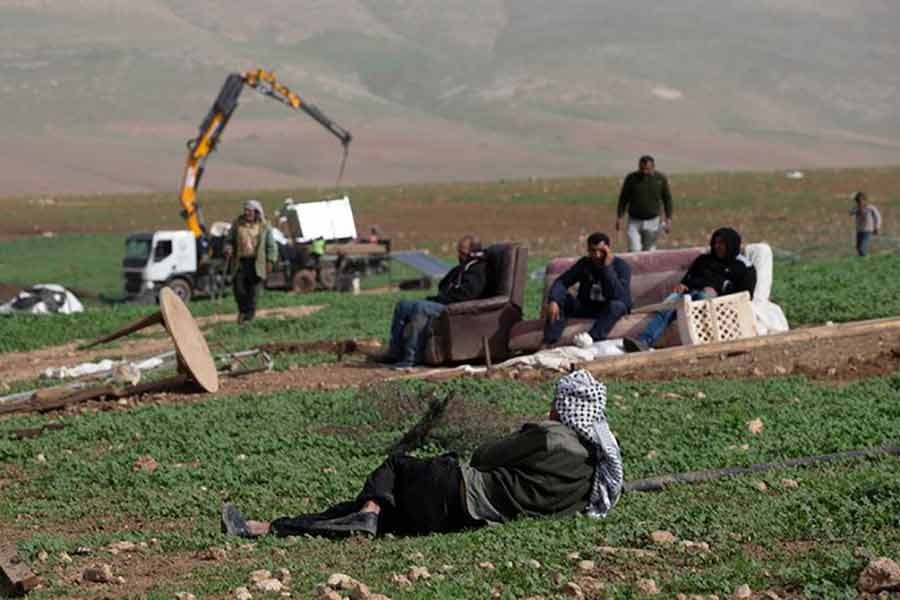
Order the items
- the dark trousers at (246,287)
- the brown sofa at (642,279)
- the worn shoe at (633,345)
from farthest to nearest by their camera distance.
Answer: the dark trousers at (246,287) < the brown sofa at (642,279) < the worn shoe at (633,345)

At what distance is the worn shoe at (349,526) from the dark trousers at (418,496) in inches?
2.4

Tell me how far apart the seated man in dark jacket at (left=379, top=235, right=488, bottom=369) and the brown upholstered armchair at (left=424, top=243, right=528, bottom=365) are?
3.5 inches

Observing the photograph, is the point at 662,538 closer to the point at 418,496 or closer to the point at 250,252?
the point at 418,496

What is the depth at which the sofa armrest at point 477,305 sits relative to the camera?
53.7ft

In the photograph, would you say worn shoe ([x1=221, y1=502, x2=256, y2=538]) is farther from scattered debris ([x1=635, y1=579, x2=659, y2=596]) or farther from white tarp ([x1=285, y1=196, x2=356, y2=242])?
white tarp ([x1=285, y1=196, x2=356, y2=242])

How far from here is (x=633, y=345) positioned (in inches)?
614

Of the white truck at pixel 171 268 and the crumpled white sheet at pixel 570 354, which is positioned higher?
the crumpled white sheet at pixel 570 354

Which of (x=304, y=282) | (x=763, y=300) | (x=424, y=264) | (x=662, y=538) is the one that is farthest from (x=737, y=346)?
(x=304, y=282)

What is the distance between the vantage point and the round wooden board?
14.9 metres

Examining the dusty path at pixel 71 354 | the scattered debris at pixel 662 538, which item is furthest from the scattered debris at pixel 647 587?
the dusty path at pixel 71 354

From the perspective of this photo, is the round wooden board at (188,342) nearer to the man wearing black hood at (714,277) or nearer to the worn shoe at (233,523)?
the man wearing black hood at (714,277)

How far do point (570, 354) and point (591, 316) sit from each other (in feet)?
3.01

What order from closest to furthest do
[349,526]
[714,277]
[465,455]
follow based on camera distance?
[349,526]
[465,455]
[714,277]

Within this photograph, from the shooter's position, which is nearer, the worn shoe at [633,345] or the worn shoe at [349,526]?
the worn shoe at [349,526]
